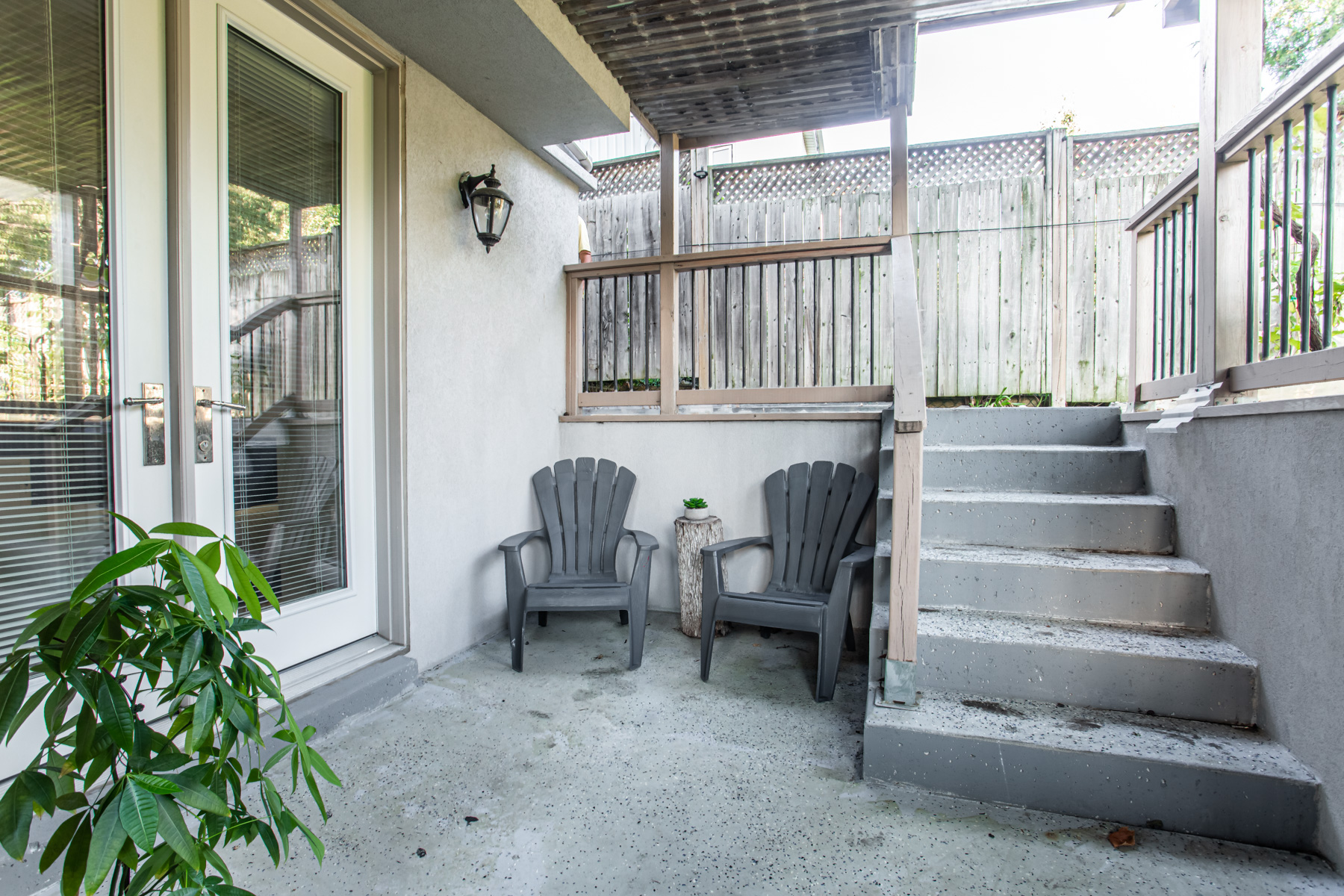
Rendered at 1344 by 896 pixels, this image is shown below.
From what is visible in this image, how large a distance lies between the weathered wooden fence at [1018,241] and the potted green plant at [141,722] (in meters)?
4.02

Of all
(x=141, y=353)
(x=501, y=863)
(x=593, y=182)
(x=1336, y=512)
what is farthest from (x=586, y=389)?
(x=1336, y=512)

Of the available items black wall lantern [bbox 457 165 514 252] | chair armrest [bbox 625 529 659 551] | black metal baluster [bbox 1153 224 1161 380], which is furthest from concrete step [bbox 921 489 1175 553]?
black wall lantern [bbox 457 165 514 252]

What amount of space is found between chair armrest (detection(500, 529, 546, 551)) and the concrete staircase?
1555mm

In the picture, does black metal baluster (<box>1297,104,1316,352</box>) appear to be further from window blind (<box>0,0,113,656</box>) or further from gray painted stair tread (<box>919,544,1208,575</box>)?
window blind (<box>0,0,113,656</box>)

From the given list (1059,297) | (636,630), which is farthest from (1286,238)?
(1059,297)

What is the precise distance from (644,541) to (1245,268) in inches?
99.5

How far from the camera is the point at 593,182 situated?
160 inches

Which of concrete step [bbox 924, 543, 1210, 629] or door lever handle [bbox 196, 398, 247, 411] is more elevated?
door lever handle [bbox 196, 398, 247, 411]

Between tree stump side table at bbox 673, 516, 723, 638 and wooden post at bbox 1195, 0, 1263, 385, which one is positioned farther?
tree stump side table at bbox 673, 516, 723, 638

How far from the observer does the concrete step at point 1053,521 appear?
2.31 metres

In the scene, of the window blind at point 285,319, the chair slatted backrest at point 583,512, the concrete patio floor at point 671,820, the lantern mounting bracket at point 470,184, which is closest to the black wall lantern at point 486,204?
the lantern mounting bracket at point 470,184

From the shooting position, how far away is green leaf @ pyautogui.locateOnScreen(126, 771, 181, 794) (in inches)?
26.7

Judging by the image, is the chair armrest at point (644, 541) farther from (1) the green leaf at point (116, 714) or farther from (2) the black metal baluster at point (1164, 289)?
(2) the black metal baluster at point (1164, 289)

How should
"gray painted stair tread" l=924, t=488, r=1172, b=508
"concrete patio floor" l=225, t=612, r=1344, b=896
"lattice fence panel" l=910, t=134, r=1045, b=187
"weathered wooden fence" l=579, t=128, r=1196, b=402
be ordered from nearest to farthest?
"concrete patio floor" l=225, t=612, r=1344, b=896, "gray painted stair tread" l=924, t=488, r=1172, b=508, "weathered wooden fence" l=579, t=128, r=1196, b=402, "lattice fence panel" l=910, t=134, r=1045, b=187
